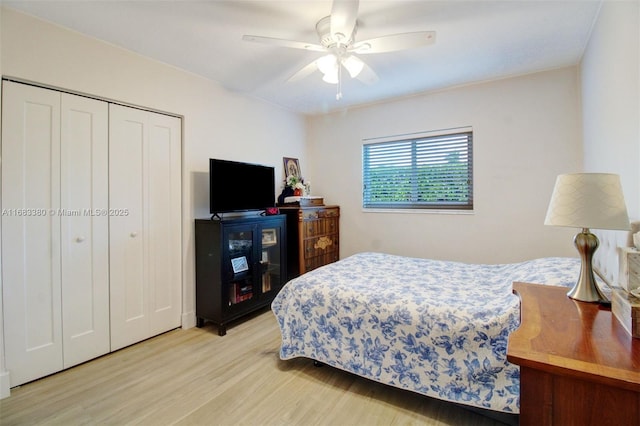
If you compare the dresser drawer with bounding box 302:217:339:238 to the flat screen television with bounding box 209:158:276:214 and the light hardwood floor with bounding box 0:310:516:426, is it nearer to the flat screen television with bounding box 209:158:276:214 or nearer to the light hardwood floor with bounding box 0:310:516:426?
the flat screen television with bounding box 209:158:276:214

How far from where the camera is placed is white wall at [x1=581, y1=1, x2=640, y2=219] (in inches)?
57.4

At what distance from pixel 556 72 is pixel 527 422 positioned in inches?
127

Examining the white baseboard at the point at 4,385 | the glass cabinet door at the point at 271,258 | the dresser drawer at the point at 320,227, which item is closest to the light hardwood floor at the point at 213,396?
the white baseboard at the point at 4,385

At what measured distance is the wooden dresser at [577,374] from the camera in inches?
31.3

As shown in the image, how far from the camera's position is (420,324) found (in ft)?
5.60

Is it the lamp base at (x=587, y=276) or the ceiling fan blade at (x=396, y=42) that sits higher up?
the ceiling fan blade at (x=396, y=42)

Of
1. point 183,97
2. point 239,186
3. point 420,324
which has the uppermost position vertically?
point 183,97

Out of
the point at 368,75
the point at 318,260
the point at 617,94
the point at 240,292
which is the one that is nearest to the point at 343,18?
the point at 368,75

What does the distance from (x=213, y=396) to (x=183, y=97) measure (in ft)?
8.36

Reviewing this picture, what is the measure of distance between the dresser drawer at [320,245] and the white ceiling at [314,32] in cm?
185

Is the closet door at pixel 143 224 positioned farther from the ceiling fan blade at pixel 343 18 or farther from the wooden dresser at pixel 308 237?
the ceiling fan blade at pixel 343 18

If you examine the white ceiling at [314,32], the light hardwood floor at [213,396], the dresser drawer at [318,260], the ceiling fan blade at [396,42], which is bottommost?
the light hardwood floor at [213,396]

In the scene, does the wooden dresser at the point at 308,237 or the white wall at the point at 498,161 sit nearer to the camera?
the white wall at the point at 498,161

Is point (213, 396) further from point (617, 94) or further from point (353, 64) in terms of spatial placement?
point (617, 94)
